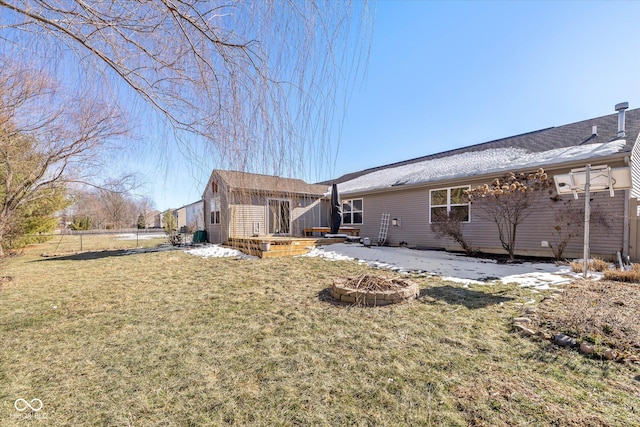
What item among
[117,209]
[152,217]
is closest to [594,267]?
[117,209]

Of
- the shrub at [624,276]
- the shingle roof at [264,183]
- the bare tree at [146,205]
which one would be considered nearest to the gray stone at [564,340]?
the shingle roof at [264,183]

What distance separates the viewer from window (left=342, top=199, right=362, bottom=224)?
13.9 m

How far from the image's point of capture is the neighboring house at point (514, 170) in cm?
694

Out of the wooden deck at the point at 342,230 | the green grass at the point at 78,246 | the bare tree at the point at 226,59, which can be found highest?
the bare tree at the point at 226,59

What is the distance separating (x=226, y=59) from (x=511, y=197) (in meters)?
8.45

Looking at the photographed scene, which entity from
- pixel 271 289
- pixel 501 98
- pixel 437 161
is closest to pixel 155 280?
pixel 271 289

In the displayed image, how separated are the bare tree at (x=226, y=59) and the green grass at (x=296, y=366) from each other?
5.54 feet

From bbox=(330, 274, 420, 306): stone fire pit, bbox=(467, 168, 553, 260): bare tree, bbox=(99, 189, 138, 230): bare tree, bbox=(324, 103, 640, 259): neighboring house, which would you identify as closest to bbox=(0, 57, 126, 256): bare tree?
bbox=(99, 189, 138, 230): bare tree

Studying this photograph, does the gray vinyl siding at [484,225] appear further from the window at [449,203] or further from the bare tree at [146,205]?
the bare tree at [146,205]

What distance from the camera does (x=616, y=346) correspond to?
8.58 feet

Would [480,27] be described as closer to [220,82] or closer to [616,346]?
[220,82]

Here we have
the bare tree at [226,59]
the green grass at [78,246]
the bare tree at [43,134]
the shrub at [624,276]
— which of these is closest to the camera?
the bare tree at [226,59]

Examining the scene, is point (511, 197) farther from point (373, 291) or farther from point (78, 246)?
point (78, 246)

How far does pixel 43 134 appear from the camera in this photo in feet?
20.6
